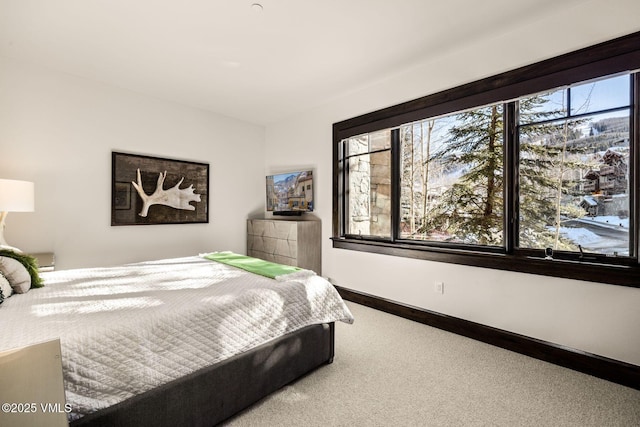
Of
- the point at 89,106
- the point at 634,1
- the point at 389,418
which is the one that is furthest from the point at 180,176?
the point at 634,1

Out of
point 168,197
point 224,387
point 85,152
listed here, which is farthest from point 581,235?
point 85,152

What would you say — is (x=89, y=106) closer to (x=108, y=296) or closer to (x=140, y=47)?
(x=140, y=47)

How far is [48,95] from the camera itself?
3162mm

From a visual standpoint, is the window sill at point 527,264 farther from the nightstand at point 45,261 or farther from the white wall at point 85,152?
the nightstand at point 45,261

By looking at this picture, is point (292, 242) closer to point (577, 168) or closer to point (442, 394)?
point (442, 394)

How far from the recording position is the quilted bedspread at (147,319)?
1217 mm

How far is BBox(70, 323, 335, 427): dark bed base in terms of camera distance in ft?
4.25

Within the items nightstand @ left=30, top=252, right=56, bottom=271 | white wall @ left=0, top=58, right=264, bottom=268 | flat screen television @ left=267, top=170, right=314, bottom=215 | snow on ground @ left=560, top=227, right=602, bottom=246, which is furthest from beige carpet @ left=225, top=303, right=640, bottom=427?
white wall @ left=0, top=58, right=264, bottom=268

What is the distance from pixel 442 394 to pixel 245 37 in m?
3.15

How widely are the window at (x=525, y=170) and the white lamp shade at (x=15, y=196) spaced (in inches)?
133

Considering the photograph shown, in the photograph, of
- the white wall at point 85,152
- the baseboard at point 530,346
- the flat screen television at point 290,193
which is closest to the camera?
the baseboard at point 530,346

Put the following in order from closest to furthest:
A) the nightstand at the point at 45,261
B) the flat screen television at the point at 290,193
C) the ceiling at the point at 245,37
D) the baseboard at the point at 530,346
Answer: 1. the baseboard at the point at 530,346
2. the ceiling at the point at 245,37
3. the nightstand at the point at 45,261
4. the flat screen television at the point at 290,193

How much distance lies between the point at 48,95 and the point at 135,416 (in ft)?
11.6

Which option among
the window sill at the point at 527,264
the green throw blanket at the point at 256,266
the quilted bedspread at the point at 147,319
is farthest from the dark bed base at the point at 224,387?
the window sill at the point at 527,264
